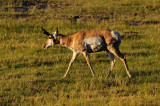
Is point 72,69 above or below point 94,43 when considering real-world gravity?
below

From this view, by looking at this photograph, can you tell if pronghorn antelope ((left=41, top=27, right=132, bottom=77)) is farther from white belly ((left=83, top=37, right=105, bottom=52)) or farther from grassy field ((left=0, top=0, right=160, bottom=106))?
grassy field ((left=0, top=0, right=160, bottom=106))

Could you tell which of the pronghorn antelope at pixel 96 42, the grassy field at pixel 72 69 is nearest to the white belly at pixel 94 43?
the pronghorn antelope at pixel 96 42

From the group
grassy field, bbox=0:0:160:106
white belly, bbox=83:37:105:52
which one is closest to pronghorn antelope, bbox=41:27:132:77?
white belly, bbox=83:37:105:52

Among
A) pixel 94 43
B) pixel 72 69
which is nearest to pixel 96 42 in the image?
pixel 94 43

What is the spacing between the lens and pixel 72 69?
9.96 metres

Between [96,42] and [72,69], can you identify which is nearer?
[96,42]

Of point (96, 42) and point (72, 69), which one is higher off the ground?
point (96, 42)

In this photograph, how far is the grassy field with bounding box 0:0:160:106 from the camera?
285 inches

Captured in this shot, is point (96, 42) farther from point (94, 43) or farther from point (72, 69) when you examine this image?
point (72, 69)

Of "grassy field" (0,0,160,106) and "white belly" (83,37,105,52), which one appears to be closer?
"grassy field" (0,0,160,106)

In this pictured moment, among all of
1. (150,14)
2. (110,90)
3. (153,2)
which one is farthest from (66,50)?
(153,2)

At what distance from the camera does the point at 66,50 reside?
41.6 ft

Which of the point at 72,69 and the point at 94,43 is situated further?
the point at 72,69

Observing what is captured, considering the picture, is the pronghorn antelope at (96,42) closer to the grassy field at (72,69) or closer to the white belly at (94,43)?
the white belly at (94,43)
